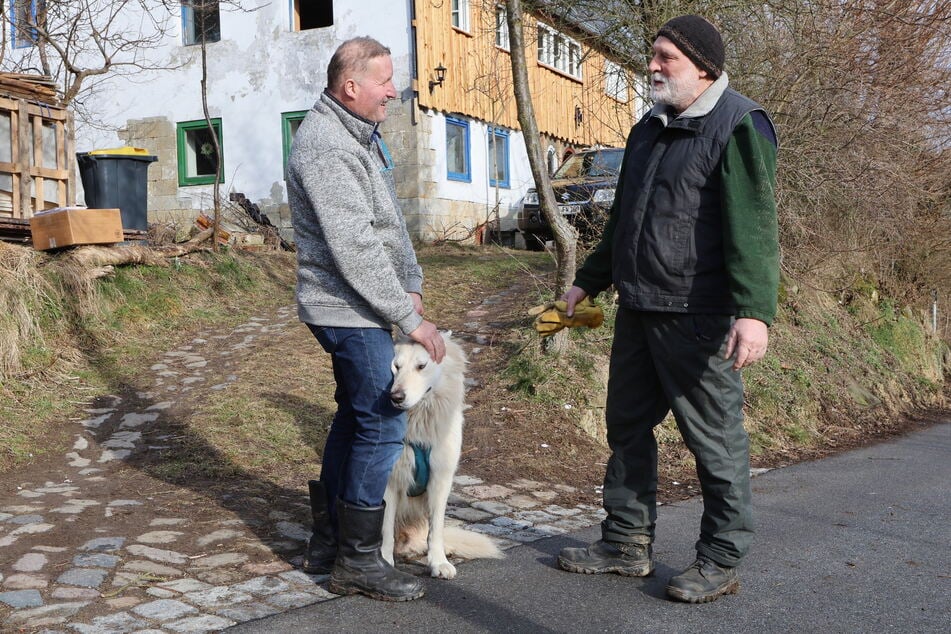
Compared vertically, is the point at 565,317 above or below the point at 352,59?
below

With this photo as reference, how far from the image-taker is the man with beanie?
136 inches

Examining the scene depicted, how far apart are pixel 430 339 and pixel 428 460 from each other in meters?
0.63

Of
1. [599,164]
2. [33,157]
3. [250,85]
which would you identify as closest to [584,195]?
[599,164]

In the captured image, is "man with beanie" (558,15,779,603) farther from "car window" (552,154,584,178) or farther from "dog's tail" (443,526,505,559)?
"car window" (552,154,584,178)

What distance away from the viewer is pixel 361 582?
3615 mm

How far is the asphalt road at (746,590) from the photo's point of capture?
11.0 feet

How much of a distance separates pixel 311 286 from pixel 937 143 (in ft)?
32.9

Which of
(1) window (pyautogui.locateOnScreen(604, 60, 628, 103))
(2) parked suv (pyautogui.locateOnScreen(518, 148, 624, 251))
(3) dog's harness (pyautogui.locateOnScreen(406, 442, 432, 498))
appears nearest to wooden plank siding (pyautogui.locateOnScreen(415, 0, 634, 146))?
(1) window (pyautogui.locateOnScreen(604, 60, 628, 103))

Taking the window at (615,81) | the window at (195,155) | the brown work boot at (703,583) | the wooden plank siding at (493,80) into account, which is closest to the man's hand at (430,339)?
the brown work boot at (703,583)

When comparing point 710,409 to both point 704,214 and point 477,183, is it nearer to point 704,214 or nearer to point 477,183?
point 704,214

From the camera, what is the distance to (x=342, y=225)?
345cm

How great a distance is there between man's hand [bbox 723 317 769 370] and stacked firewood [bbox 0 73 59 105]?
31.9 feet

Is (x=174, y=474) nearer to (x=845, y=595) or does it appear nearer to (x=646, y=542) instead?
(x=646, y=542)

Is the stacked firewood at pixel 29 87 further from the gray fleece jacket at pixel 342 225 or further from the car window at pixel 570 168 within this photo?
the gray fleece jacket at pixel 342 225
